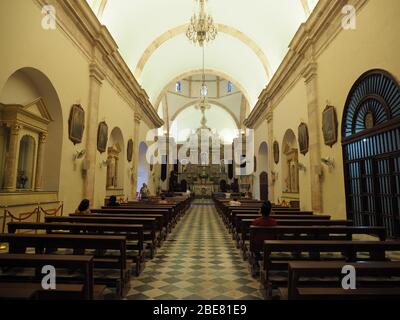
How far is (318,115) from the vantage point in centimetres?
814

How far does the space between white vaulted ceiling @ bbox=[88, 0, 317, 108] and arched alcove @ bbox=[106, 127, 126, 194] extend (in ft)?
10.9

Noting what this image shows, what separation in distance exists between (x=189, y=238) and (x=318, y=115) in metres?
5.03

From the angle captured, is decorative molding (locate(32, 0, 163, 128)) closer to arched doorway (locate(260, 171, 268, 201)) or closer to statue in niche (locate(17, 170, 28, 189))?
statue in niche (locate(17, 170, 28, 189))

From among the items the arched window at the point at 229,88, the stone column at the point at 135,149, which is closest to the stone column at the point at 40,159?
the stone column at the point at 135,149

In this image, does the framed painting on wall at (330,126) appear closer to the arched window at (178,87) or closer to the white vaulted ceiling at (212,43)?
the white vaulted ceiling at (212,43)

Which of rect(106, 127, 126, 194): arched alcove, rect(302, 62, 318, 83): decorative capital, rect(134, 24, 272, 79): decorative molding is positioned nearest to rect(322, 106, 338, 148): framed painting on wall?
rect(302, 62, 318, 83): decorative capital

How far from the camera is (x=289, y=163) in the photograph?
12.0 metres

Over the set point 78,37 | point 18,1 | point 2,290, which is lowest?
point 2,290

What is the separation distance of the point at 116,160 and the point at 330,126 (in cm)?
881

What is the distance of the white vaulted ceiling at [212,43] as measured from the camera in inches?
392

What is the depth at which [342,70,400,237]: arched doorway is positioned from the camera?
5152 mm
